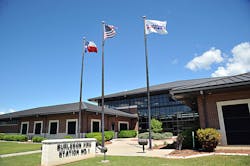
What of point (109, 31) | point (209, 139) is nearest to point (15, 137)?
point (109, 31)

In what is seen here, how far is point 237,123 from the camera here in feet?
36.4

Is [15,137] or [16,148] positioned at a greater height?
[15,137]

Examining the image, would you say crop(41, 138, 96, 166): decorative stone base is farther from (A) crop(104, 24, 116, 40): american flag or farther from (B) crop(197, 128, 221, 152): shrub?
(A) crop(104, 24, 116, 40): american flag

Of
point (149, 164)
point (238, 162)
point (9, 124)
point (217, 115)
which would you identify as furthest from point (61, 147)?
point (9, 124)

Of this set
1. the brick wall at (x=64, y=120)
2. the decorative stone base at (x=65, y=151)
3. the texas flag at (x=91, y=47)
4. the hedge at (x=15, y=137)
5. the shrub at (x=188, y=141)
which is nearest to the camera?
the decorative stone base at (x=65, y=151)

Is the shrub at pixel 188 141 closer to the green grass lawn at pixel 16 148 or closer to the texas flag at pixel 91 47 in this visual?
the texas flag at pixel 91 47

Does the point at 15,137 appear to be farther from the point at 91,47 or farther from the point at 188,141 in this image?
the point at 188,141

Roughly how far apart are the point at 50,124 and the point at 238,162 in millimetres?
24144

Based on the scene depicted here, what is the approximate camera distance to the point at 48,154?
8.41 m

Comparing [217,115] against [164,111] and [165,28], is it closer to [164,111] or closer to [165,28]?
[165,28]

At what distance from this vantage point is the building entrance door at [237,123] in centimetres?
1084

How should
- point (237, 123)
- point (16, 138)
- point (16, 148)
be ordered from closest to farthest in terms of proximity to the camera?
point (237, 123) < point (16, 148) < point (16, 138)

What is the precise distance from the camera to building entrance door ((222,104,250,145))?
35.6 ft

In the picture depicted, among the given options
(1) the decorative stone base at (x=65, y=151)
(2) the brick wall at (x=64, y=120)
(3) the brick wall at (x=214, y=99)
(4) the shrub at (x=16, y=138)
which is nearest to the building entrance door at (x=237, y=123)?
(3) the brick wall at (x=214, y=99)
